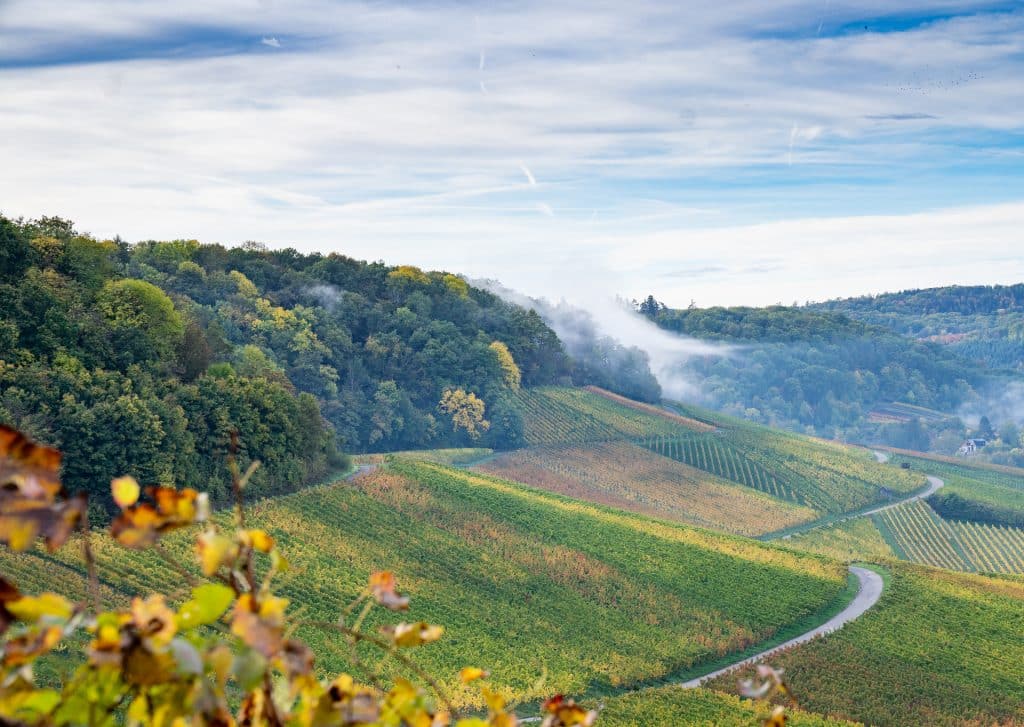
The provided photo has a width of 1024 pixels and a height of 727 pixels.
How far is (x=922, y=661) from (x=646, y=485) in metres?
39.0

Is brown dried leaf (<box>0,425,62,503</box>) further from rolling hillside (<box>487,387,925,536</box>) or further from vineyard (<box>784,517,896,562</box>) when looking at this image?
vineyard (<box>784,517,896,562</box>)

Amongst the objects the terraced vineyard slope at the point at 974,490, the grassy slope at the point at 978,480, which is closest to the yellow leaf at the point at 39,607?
the terraced vineyard slope at the point at 974,490

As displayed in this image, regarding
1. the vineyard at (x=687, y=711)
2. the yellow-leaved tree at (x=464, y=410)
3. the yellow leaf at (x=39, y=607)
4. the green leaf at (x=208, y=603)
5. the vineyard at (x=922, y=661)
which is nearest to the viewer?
the yellow leaf at (x=39, y=607)

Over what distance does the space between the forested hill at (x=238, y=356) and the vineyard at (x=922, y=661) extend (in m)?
22.4

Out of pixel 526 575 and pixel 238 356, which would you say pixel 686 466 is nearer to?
pixel 238 356

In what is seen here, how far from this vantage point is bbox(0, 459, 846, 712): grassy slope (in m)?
35.3

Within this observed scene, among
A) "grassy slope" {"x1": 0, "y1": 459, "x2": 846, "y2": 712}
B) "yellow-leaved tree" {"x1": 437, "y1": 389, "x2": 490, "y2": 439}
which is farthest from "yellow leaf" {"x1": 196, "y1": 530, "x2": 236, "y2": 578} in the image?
"yellow-leaved tree" {"x1": 437, "y1": 389, "x2": 490, "y2": 439}

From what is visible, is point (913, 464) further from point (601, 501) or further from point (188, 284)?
point (188, 284)

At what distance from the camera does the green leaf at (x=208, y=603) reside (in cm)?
259

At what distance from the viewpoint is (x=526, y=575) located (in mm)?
44656

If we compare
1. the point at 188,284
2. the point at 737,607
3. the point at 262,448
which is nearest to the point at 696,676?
the point at 737,607

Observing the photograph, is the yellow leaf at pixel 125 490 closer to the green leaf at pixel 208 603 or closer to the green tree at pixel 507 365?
the green leaf at pixel 208 603

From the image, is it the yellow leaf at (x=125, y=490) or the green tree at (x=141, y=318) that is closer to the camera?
the yellow leaf at (x=125, y=490)

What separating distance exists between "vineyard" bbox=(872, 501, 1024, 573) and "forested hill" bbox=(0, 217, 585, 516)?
2926 centimetres
